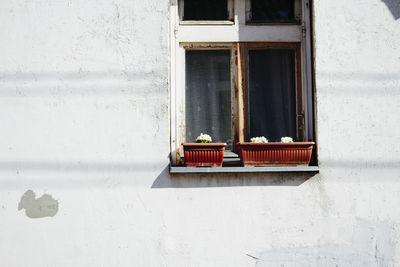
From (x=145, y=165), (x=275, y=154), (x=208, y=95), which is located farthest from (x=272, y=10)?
(x=145, y=165)

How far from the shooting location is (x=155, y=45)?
2.95 metres

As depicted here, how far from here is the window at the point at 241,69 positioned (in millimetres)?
3211

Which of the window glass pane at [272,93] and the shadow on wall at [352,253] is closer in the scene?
the shadow on wall at [352,253]

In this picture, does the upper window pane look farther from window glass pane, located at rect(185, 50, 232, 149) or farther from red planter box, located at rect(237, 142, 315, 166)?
red planter box, located at rect(237, 142, 315, 166)

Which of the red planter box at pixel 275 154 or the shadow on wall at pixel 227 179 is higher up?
the red planter box at pixel 275 154

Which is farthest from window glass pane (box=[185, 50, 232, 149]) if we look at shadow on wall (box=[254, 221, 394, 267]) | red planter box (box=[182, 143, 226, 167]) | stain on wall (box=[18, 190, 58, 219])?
stain on wall (box=[18, 190, 58, 219])

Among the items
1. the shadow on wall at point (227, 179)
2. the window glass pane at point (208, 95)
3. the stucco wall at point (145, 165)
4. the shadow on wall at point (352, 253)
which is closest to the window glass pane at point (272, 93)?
the window glass pane at point (208, 95)

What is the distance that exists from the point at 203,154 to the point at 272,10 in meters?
1.58

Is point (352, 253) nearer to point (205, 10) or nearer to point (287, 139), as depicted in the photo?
point (287, 139)

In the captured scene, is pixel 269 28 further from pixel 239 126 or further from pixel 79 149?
pixel 79 149

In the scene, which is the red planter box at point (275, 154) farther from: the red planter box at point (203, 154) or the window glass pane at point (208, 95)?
the window glass pane at point (208, 95)

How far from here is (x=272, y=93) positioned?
3.30m

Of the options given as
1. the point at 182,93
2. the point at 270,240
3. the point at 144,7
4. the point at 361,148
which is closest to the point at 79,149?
the point at 182,93

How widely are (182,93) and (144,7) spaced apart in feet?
2.70
